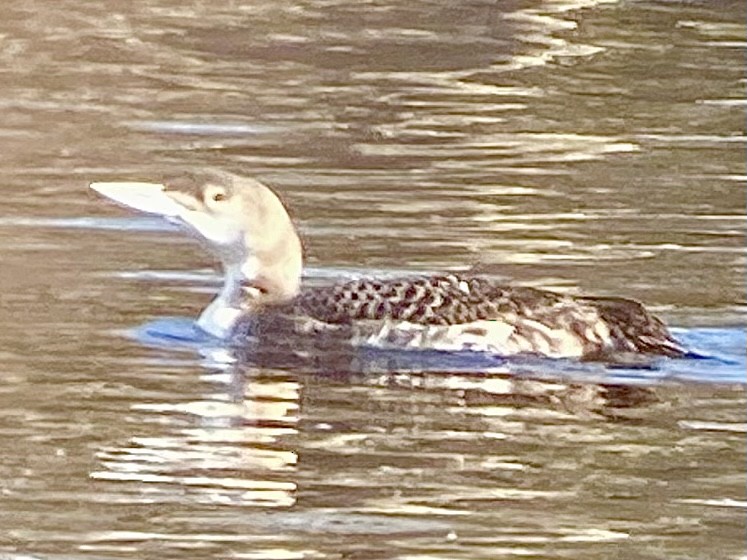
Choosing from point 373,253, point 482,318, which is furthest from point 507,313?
point 373,253

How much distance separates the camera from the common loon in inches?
54.5

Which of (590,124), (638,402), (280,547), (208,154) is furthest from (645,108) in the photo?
(280,547)

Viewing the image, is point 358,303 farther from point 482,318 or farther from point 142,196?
point 142,196

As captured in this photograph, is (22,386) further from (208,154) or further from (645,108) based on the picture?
(645,108)

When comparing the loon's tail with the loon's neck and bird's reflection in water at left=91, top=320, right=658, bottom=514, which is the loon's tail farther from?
the loon's neck

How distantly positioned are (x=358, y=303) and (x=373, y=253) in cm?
5

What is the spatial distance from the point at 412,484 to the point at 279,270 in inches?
8.5

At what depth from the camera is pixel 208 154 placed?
4.65 ft

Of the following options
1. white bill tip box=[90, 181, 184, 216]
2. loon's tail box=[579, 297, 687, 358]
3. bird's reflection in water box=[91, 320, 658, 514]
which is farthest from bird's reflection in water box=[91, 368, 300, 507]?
loon's tail box=[579, 297, 687, 358]

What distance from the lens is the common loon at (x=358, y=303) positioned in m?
1.38

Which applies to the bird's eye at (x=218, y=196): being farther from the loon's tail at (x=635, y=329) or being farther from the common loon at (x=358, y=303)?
the loon's tail at (x=635, y=329)

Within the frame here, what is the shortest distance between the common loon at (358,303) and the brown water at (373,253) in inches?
0.7

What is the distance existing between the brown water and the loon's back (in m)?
0.02

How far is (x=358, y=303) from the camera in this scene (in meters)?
1.39
